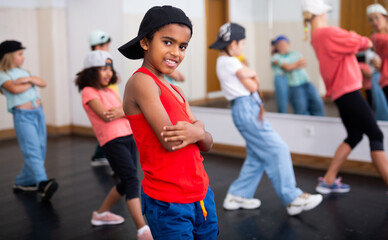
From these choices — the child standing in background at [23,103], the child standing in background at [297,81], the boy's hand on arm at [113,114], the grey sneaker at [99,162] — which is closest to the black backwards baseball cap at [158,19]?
the boy's hand on arm at [113,114]

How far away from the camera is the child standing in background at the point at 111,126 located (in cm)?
313

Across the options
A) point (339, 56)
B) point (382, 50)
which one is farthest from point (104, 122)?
point (382, 50)

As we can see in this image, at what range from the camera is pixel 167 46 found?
1.69m

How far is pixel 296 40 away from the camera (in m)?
5.52

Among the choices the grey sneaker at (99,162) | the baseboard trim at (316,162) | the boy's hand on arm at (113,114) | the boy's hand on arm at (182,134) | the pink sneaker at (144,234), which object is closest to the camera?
the boy's hand on arm at (182,134)

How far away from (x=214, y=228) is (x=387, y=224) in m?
2.08

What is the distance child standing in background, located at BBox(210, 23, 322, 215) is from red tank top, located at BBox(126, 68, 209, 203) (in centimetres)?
186

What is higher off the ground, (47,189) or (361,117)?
(361,117)

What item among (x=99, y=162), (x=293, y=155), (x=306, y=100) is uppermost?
(x=306, y=100)

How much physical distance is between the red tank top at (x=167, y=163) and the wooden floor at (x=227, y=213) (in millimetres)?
1585

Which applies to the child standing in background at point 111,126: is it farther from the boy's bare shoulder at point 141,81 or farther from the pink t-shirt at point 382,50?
the pink t-shirt at point 382,50

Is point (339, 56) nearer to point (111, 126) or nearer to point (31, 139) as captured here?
point (111, 126)

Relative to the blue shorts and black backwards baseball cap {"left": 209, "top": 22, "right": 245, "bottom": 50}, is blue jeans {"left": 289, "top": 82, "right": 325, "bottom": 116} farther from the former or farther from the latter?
the blue shorts

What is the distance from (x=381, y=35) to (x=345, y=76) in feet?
3.17
